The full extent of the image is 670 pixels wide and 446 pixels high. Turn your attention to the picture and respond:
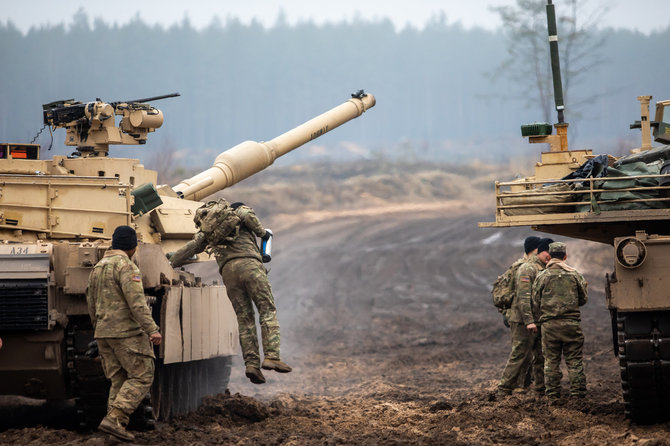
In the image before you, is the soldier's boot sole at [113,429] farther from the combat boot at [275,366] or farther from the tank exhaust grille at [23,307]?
the combat boot at [275,366]

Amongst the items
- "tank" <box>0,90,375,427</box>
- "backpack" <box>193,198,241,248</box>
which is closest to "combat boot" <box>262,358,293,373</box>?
"tank" <box>0,90,375,427</box>

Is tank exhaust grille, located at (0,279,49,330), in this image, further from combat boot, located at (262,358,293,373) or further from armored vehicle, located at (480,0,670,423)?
armored vehicle, located at (480,0,670,423)

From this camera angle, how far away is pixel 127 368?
9.18 meters

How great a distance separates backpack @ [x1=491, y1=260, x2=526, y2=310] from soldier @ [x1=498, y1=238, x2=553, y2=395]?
96 millimetres

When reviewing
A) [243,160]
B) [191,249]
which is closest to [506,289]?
[191,249]

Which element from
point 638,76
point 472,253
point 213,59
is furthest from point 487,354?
point 213,59

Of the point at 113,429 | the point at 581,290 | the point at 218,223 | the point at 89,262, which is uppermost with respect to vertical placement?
the point at 218,223

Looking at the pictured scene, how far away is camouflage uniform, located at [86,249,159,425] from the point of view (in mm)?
9109

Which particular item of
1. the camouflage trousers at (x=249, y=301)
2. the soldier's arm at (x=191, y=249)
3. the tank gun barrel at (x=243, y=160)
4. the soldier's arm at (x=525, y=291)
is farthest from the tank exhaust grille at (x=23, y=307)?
the soldier's arm at (x=525, y=291)

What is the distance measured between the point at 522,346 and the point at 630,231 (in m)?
2.21

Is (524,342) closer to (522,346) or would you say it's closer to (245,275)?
(522,346)

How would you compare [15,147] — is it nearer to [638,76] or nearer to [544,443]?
[544,443]

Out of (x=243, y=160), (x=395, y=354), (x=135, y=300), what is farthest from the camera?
(x=395, y=354)

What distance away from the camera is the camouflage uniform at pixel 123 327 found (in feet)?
29.9
